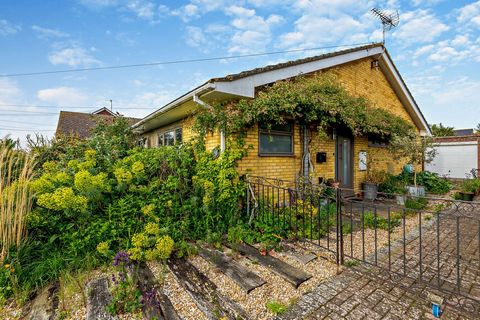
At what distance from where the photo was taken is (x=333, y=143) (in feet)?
23.4

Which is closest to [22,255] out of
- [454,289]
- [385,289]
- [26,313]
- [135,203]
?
[26,313]

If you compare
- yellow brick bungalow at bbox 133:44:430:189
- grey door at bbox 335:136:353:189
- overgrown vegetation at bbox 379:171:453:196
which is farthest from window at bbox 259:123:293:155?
overgrown vegetation at bbox 379:171:453:196

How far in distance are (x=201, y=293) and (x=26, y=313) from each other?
186 centimetres

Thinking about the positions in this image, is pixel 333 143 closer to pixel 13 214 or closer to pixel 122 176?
pixel 122 176

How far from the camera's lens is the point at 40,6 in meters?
6.33

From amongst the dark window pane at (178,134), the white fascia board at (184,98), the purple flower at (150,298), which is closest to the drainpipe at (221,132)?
the white fascia board at (184,98)

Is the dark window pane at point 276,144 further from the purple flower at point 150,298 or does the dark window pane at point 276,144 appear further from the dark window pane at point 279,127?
the purple flower at point 150,298

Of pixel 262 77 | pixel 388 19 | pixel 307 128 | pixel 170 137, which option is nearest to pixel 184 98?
pixel 262 77

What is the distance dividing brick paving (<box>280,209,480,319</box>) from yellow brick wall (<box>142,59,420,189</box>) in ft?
9.32

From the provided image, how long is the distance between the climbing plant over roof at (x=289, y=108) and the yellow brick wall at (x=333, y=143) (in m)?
0.46

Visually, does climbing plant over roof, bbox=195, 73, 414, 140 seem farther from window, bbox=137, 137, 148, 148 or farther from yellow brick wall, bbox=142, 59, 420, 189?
window, bbox=137, 137, 148, 148

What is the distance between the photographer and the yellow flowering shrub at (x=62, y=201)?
10.3 ft

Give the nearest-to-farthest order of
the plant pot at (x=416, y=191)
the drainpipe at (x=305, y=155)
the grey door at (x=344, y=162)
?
the drainpipe at (x=305, y=155)
the grey door at (x=344, y=162)
the plant pot at (x=416, y=191)

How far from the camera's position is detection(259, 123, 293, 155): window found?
18.1ft
